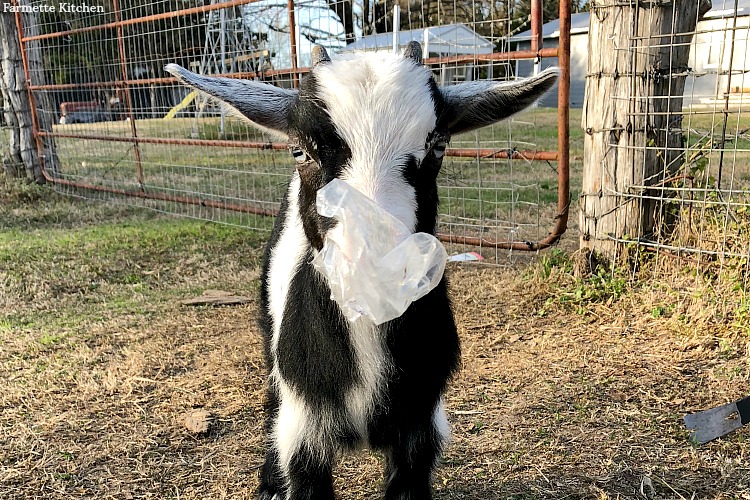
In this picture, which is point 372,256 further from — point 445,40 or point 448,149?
point 445,40

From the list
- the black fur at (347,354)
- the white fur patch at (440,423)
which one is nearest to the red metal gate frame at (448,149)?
the black fur at (347,354)

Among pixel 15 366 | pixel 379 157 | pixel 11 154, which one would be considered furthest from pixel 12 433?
pixel 11 154

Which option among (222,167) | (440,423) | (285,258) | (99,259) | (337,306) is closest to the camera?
(337,306)

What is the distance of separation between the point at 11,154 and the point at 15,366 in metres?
6.63

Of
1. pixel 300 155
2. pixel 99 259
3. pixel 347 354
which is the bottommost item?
pixel 99 259

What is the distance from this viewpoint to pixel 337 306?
1.97m

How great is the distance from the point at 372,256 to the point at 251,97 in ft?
3.06

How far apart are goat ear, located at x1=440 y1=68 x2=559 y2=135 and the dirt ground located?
1505 mm

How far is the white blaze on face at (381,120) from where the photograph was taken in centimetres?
175

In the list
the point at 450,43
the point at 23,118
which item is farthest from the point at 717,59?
the point at 23,118

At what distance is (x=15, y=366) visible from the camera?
367cm

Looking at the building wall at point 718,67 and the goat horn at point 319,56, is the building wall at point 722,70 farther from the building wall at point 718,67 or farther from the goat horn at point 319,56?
the goat horn at point 319,56

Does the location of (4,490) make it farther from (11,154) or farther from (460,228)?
(11,154)

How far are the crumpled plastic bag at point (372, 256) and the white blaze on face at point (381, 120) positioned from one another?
0.08m
